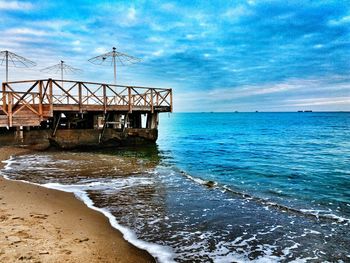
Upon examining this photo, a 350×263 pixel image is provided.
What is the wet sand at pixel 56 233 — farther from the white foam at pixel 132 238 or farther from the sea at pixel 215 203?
the sea at pixel 215 203

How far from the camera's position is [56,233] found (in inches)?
236

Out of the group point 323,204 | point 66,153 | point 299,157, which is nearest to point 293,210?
point 323,204

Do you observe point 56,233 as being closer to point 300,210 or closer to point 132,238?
point 132,238

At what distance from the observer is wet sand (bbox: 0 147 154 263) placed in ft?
16.4

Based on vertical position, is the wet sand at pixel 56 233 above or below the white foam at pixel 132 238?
above

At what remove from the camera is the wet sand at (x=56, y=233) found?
5.01 metres

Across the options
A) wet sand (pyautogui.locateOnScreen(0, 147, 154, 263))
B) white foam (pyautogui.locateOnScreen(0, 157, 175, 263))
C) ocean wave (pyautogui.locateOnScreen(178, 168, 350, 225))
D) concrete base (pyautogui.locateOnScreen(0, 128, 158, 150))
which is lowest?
ocean wave (pyautogui.locateOnScreen(178, 168, 350, 225))

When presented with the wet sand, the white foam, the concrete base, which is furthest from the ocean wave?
the concrete base

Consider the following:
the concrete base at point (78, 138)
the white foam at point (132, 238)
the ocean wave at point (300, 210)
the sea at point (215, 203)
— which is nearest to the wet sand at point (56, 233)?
the white foam at point (132, 238)

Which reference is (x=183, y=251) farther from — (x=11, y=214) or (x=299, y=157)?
(x=299, y=157)

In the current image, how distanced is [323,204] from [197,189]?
4.19 metres

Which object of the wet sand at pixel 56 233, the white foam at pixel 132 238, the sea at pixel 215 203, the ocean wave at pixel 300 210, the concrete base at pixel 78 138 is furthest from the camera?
the concrete base at pixel 78 138

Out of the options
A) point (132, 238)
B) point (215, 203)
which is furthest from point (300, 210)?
point (132, 238)

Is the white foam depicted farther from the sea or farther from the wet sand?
the wet sand
